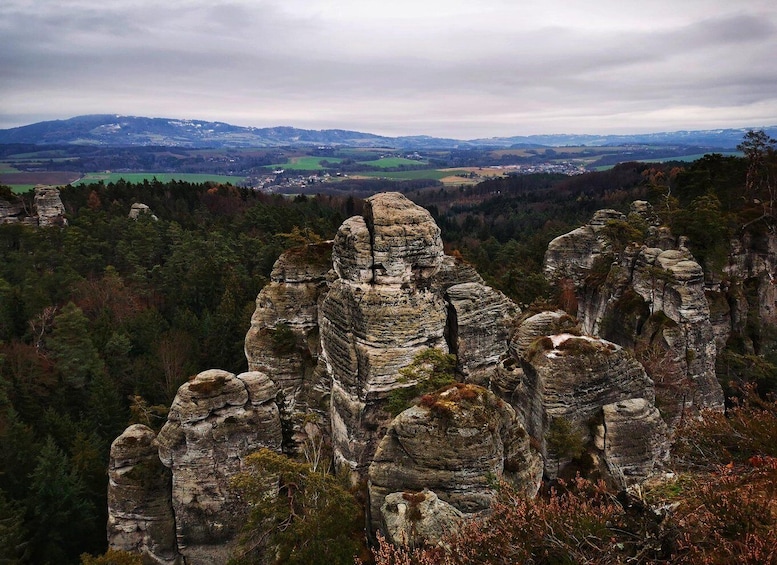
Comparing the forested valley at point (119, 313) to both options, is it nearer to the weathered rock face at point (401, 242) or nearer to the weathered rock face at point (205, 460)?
the weathered rock face at point (401, 242)

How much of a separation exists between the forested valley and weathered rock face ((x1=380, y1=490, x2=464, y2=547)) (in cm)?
1519

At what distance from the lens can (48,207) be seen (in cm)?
6888

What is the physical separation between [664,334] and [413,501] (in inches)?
964

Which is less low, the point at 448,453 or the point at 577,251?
the point at 577,251

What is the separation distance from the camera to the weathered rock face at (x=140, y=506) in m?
20.9

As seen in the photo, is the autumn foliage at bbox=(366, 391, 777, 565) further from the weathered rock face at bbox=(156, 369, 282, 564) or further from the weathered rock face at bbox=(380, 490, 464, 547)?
the weathered rock face at bbox=(156, 369, 282, 564)

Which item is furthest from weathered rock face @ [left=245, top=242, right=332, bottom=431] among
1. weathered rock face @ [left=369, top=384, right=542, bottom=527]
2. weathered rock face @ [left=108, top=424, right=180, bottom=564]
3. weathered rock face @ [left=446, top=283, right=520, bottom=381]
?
weathered rock face @ [left=369, top=384, right=542, bottom=527]

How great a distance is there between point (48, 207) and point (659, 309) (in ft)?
250

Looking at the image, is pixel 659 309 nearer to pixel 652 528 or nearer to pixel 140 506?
pixel 652 528

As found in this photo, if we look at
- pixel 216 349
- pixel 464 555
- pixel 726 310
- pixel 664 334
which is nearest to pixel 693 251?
pixel 726 310

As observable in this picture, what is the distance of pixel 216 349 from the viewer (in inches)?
1843

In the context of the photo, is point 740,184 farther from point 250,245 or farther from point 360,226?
point 250,245

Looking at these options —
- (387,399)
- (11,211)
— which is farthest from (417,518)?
(11,211)

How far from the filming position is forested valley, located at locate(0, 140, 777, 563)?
26.8 m
